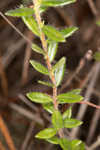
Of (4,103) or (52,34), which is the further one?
(4,103)

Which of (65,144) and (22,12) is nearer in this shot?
(22,12)

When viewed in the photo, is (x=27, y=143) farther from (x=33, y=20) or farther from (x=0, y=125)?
(x=33, y=20)

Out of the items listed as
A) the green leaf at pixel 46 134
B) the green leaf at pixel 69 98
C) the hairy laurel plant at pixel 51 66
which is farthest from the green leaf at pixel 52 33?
the green leaf at pixel 46 134

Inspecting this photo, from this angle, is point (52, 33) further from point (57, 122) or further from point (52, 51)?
point (57, 122)

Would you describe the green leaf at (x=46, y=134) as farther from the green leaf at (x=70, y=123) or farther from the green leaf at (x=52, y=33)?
the green leaf at (x=52, y=33)

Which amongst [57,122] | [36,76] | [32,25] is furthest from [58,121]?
[36,76]

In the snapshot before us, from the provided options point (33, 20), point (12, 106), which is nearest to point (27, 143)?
point (12, 106)
